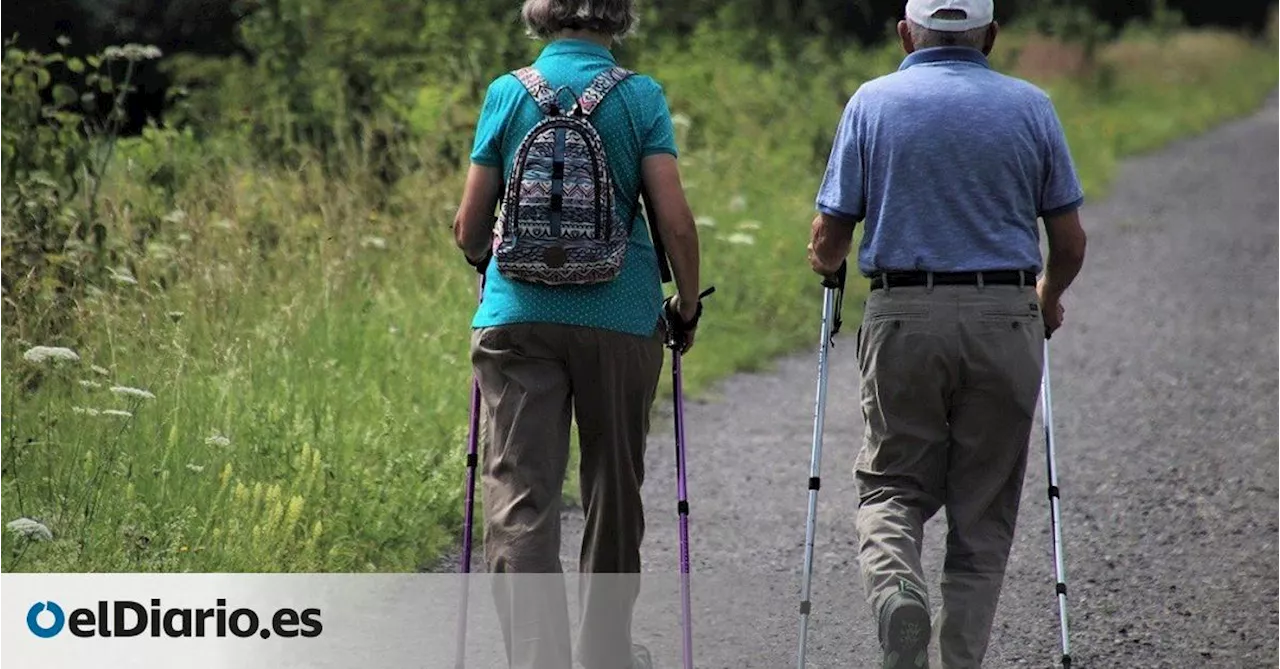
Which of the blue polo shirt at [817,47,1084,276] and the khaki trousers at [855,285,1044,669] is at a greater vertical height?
the blue polo shirt at [817,47,1084,276]

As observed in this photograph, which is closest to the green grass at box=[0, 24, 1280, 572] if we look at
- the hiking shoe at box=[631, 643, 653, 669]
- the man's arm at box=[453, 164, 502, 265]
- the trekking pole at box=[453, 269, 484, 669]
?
the trekking pole at box=[453, 269, 484, 669]

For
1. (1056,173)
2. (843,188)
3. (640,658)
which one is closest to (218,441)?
(640,658)

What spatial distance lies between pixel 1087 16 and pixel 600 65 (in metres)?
25.3

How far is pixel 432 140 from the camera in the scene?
11742mm

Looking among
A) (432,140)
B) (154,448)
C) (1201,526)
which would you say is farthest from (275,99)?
(1201,526)

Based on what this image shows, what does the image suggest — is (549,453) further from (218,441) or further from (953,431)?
(218,441)

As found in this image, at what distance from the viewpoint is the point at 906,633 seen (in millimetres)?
5039

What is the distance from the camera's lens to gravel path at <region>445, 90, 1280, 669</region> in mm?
6492

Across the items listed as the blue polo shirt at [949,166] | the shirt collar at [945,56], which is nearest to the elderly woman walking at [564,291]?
the blue polo shirt at [949,166]

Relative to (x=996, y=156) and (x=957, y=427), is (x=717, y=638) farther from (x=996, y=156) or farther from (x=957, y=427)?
(x=996, y=156)

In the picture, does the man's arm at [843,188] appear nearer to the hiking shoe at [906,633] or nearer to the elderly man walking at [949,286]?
the elderly man walking at [949,286]

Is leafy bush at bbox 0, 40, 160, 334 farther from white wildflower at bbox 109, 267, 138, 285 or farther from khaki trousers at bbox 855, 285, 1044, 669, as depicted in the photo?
khaki trousers at bbox 855, 285, 1044, 669

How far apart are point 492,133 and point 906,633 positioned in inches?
61.5

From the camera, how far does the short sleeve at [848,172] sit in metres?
5.26
